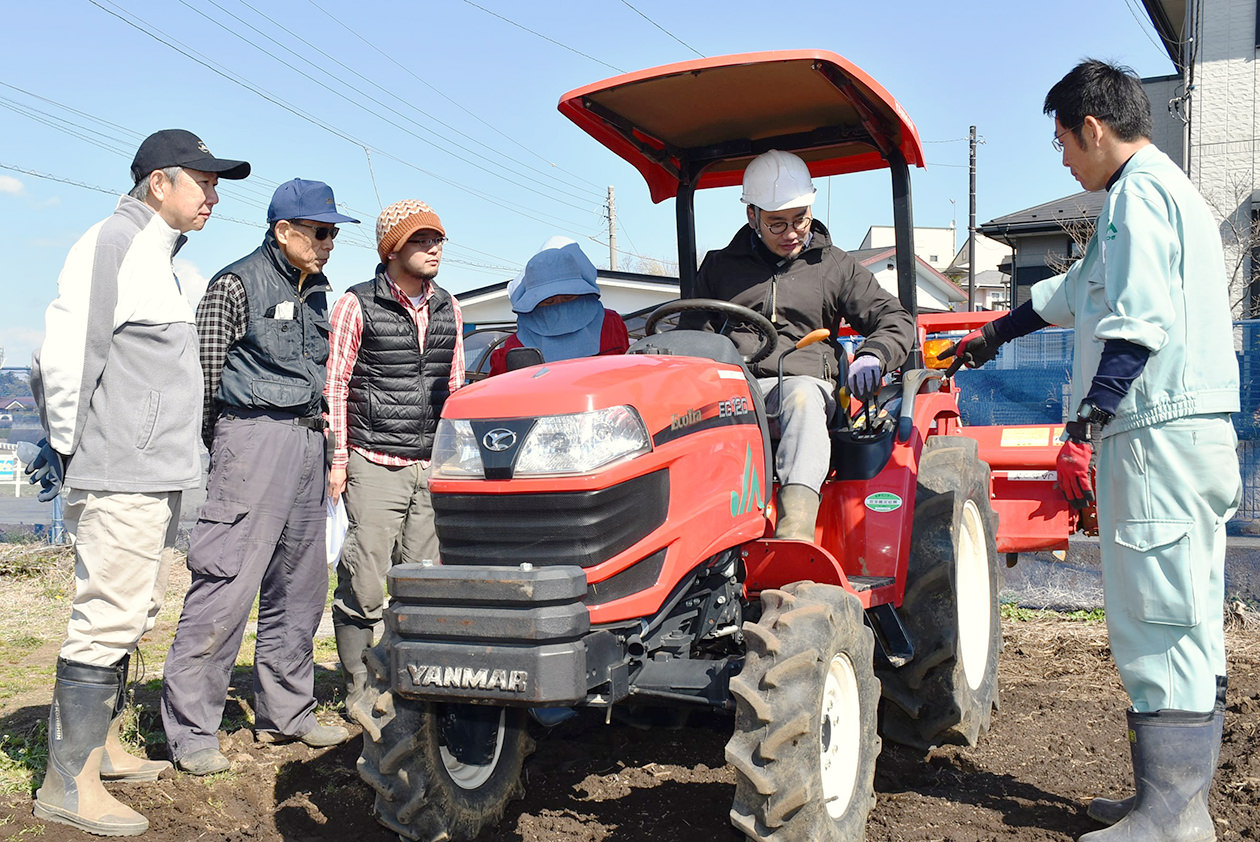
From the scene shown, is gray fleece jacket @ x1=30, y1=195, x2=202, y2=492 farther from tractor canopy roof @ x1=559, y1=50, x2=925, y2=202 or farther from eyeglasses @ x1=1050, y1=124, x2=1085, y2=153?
eyeglasses @ x1=1050, y1=124, x2=1085, y2=153

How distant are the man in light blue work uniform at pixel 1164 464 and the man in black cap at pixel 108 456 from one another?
116 inches

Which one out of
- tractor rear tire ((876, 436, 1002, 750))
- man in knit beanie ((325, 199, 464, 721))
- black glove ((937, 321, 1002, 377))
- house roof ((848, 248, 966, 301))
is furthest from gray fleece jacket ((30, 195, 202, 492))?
house roof ((848, 248, 966, 301))

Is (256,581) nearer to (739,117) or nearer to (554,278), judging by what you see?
(554,278)

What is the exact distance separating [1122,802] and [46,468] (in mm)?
3732

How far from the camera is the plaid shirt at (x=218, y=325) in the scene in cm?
414

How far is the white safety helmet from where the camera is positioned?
3.93 m

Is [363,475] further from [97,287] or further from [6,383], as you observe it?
[6,383]

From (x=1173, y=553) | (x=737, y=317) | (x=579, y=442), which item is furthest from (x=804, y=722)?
(x=737, y=317)

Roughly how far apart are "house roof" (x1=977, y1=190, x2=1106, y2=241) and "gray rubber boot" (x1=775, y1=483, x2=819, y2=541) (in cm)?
2415

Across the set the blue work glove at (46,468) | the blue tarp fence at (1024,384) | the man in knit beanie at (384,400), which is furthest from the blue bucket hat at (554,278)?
the blue tarp fence at (1024,384)

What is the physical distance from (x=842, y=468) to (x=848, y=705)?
101 cm

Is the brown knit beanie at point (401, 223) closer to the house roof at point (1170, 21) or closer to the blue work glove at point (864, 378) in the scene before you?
the blue work glove at point (864, 378)

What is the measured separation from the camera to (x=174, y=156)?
3.85m

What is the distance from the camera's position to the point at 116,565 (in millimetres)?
3523
